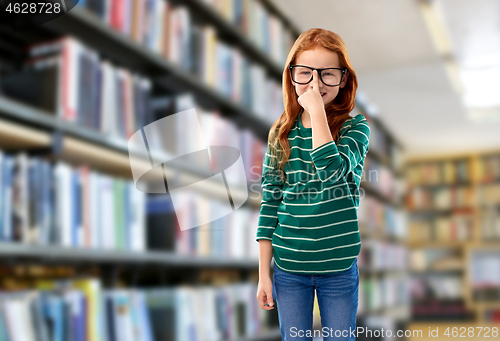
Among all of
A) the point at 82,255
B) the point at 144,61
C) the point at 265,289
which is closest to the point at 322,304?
the point at 265,289

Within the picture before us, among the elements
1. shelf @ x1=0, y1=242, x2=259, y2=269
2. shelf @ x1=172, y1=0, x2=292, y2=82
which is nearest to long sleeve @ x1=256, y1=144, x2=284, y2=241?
shelf @ x1=0, y1=242, x2=259, y2=269

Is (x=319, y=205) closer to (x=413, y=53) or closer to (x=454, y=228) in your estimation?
(x=413, y=53)

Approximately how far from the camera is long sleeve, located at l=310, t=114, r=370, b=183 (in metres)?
0.24

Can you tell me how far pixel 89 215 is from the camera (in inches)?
41.5

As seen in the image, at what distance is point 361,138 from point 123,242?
3.23 ft

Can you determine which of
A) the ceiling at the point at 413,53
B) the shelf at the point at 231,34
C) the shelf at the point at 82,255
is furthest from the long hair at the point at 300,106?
the shelf at the point at 231,34

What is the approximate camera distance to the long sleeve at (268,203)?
28 cm

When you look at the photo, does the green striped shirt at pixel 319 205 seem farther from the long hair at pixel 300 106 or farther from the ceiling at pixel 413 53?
the ceiling at pixel 413 53

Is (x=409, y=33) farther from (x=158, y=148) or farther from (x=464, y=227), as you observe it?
A: (x=464, y=227)

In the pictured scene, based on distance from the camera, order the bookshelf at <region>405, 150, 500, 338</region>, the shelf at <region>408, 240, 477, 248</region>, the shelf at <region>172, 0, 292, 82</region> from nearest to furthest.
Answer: the shelf at <region>172, 0, 292, 82</region>, the bookshelf at <region>405, 150, 500, 338</region>, the shelf at <region>408, 240, 477, 248</region>

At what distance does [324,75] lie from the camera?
0.84 feet

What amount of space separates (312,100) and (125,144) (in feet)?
3.11

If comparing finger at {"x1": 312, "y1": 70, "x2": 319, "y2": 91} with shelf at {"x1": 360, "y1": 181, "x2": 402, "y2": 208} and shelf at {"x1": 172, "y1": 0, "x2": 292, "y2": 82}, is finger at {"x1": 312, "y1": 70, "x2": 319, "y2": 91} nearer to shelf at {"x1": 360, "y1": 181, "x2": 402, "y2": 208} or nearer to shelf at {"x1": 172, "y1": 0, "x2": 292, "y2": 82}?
shelf at {"x1": 360, "y1": 181, "x2": 402, "y2": 208}

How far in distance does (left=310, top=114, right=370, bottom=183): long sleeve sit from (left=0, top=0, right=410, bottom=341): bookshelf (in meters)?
0.26
